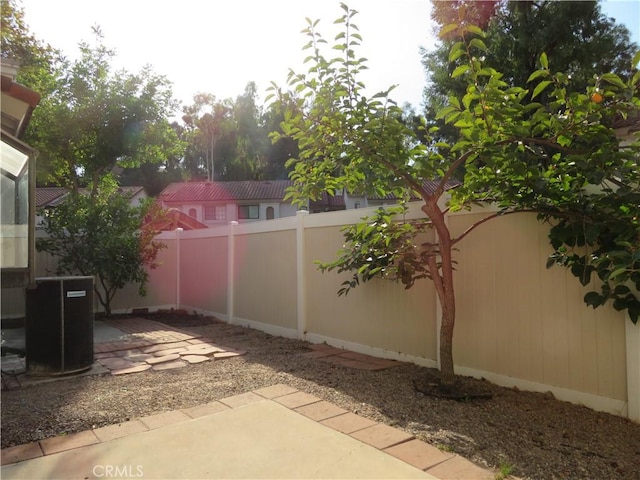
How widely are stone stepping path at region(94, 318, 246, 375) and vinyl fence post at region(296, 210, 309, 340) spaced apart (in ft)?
3.68

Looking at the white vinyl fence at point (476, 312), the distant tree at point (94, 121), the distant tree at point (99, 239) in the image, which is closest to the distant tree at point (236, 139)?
the distant tree at point (94, 121)

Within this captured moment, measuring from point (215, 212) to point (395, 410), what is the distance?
32.3m

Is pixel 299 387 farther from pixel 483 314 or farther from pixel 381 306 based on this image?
pixel 483 314

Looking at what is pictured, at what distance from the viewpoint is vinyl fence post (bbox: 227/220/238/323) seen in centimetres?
842

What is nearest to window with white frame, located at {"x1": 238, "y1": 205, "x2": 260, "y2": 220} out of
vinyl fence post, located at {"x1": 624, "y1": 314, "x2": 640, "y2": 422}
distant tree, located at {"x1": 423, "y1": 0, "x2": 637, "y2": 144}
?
distant tree, located at {"x1": 423, "y1": 0, "x2": 637, "y2": 144}

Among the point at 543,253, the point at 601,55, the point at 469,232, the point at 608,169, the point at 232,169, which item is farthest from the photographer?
the point at 232,169

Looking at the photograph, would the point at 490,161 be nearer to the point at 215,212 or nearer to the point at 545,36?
the point at 545,36

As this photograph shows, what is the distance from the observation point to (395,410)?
356cm

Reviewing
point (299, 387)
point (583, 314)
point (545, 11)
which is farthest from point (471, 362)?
point (545, 11)

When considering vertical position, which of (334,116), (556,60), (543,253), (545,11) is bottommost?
(543,253)

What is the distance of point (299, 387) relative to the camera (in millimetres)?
4227

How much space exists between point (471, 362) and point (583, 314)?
1222 mm

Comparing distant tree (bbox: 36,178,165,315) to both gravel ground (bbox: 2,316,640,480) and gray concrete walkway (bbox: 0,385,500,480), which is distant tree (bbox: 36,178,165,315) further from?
gray concrete walkway (bbox: 0,385,500,480)

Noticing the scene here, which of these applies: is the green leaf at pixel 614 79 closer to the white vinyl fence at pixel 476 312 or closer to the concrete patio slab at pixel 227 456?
the white vinyl fence at pixel 476 312
